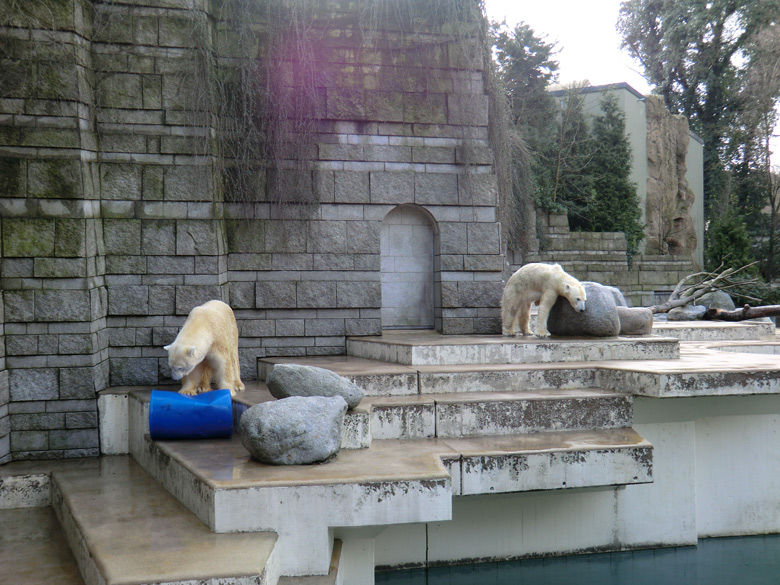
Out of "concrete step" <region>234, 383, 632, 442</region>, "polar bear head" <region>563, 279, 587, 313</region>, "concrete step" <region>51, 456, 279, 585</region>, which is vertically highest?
"polar bear head" <region>563, 279, 587, 313</region>

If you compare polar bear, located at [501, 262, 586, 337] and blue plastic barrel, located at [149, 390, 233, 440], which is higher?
polar bear, located at [501, 262, 586, 337]

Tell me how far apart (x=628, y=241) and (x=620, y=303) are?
10.7 metres

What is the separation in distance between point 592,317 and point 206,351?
149 inches

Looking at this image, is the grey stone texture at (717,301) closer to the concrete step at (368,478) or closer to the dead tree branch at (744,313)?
the dead tree branch at (744,313)

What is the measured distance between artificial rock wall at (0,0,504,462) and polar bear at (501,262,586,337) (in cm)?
48

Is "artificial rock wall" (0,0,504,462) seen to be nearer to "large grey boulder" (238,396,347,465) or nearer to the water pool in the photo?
"large grey boulder" (238,396,347,465)

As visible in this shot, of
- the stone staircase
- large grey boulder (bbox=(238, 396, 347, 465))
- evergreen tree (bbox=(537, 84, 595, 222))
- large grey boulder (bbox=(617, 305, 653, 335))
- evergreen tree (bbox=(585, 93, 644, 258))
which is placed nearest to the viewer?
the stone staircase

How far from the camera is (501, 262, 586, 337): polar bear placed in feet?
22.6

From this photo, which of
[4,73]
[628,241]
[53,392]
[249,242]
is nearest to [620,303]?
[249,242]

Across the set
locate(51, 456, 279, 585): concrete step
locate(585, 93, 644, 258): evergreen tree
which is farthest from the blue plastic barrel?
locate(585, 93, 644, 258): evergreen tree

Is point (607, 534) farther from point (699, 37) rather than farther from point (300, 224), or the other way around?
point (699, 37)

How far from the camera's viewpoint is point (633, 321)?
299 inches

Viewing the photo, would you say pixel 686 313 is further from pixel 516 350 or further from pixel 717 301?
pixel 516 350

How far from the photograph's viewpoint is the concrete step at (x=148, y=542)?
3.00m
